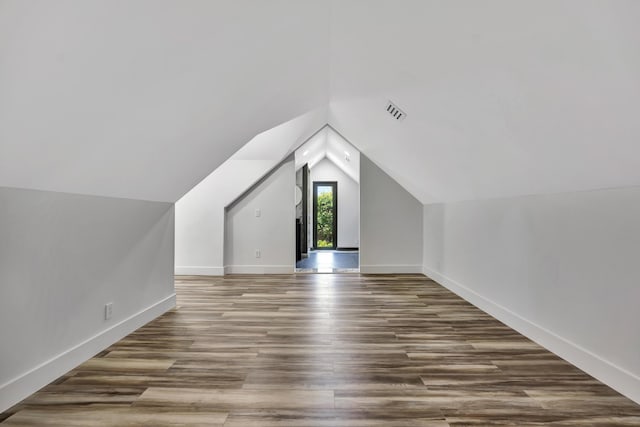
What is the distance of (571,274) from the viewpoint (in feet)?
8.68

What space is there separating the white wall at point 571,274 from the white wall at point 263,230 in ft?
10.5

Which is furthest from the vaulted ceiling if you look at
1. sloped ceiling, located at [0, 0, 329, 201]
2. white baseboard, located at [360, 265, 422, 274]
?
white baseboard, located at [360, 265, 422, 274]

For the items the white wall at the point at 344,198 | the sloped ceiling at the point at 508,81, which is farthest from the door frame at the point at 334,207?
the sloped ceiling at the point at 508,81

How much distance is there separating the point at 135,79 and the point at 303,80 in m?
1.76

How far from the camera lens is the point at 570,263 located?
266 cm

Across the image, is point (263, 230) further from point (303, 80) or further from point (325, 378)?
point (325, 378)

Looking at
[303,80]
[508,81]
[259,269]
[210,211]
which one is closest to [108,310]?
[303,80]

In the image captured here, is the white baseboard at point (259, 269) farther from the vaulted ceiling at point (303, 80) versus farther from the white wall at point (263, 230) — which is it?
the vaulted ceiling at point (303, 80)

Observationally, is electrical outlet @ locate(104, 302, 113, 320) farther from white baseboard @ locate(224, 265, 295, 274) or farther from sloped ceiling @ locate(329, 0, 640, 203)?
white baseboard @ locate(224, 265, 295, 274)

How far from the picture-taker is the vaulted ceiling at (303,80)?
1.47 meters

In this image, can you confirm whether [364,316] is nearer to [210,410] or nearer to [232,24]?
[210,410]

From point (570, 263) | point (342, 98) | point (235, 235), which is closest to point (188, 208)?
point (235, 235)

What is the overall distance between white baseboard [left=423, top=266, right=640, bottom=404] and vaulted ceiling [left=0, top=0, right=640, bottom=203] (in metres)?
1.02

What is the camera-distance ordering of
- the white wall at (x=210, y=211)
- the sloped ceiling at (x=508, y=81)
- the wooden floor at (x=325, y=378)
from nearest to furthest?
the sloped ceiling at (x=508, y=81)
the wooden floor at (x=325, y=378)
the white wall at (x=210, y=211)
